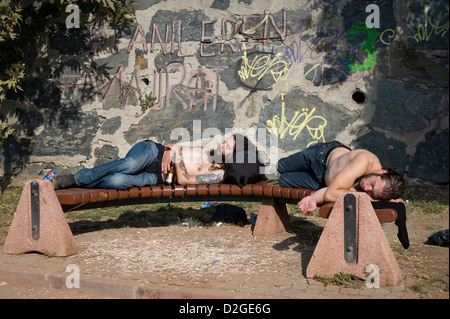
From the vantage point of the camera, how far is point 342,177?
13.3ft

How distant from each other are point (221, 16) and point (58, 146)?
2.73m

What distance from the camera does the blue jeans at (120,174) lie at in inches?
191

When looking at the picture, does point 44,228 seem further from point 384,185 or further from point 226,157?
point 384,185

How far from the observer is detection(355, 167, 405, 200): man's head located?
3.90m

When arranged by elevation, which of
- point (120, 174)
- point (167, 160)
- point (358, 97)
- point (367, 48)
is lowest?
point (120, 174)

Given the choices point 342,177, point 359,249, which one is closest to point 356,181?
point 342,177

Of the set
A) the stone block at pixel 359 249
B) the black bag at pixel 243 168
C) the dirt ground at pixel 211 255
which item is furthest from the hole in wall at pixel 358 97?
the stone block at pixel 359 249

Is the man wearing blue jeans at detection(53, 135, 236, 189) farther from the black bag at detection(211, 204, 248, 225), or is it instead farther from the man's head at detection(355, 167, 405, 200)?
the man's head at detection(355, 167, 405, 200)

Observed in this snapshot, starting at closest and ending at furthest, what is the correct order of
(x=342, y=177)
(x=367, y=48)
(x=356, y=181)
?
(x=342, y=177) < (x=356, y=181) < (x=367, y=48)

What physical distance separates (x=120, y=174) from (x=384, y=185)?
229cm

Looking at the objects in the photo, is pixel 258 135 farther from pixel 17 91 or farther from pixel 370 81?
pixel 17 91

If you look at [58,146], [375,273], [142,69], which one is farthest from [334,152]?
[58,146]

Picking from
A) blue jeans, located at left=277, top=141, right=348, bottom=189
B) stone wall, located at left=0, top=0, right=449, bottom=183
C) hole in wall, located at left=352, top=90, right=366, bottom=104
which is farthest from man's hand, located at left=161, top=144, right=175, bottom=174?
hole in wall, located at left=352, top=90, right=366, bottom=104

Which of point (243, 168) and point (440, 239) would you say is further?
point (243, 168)
